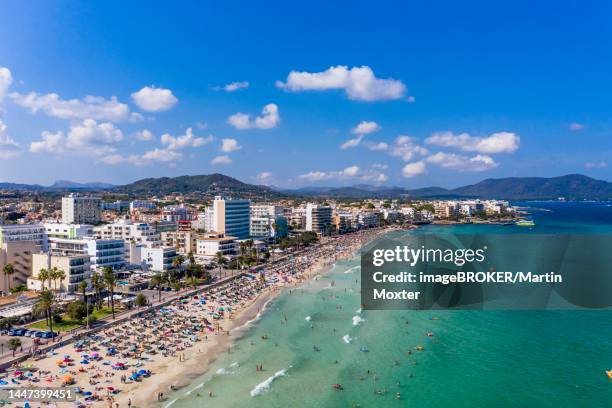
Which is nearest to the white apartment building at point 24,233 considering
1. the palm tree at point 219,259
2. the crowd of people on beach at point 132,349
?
the palm tree at point 219,259

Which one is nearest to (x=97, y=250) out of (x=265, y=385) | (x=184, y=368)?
(x=184, y=368)

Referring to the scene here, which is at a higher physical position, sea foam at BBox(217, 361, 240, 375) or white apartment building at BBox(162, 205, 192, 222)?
white apartment building at BBox(162, 205, 192, 222)

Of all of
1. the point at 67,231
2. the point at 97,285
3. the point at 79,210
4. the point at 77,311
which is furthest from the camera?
the point at 79,210

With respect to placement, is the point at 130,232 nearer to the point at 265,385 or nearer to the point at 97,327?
the point at 97,327

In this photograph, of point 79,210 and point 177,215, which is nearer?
point 79,210

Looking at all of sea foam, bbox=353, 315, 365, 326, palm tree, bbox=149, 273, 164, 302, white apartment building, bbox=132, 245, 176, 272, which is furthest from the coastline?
white apartment building, bbox=132, 245, 176, 272

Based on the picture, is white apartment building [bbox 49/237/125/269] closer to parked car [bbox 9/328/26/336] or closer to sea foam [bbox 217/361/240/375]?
parked car [bbox 9/328/26/336]
